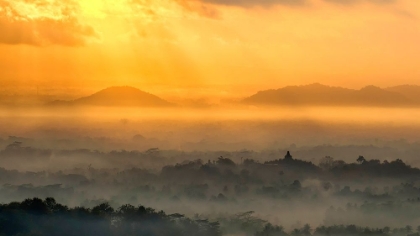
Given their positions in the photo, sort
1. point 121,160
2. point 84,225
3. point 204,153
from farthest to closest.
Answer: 1. point 204,153
2. point 121,160
3. point 84,225

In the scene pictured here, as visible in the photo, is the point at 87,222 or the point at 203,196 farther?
the point at 203,196

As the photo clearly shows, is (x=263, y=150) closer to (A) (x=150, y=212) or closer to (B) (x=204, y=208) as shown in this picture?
(B) (x=204, y=208)

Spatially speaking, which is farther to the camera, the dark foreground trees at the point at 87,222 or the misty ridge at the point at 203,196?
the misty ridge at the point at 203,196

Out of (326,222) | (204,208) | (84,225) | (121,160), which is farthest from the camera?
(121,160)

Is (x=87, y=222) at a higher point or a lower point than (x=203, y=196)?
higher

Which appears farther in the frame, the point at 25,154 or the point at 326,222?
the point at 25,154

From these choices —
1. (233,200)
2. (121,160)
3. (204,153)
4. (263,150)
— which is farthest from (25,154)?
(233,200)

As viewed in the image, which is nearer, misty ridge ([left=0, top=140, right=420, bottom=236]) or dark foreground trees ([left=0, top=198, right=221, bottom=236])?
dark foreground trees ([left=0, top=198, right=221, bottom=236])

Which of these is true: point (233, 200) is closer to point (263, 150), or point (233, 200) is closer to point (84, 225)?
point (84, 225)
